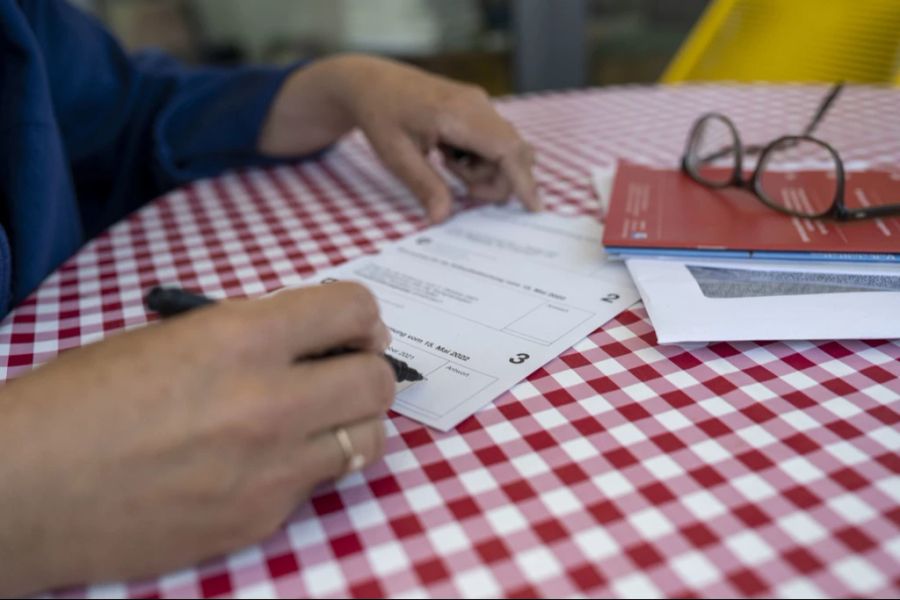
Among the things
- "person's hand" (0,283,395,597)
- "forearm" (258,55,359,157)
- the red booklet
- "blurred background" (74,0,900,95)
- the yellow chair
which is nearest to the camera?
"person's hand" (0,283,395,597)

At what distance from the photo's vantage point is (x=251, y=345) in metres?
0.39

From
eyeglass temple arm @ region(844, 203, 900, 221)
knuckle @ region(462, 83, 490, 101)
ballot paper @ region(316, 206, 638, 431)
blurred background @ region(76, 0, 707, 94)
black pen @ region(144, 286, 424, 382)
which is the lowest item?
blurred background @ region(76, 0, 707, 94)

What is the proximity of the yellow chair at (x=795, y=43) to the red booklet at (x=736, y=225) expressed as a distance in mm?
872

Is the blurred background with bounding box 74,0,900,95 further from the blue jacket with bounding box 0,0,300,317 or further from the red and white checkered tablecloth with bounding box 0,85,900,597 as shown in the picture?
the red and white checkered tablecloth with bounding box 0,85,900,597

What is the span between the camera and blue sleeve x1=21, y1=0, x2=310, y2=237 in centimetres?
96

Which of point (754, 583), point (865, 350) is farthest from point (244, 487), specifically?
point (865, 350)

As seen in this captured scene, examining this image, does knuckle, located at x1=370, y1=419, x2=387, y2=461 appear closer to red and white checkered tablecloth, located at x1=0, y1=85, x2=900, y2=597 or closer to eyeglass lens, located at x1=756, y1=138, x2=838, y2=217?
red and white checkered tablecloth, located at x1=0, y1=85, x2=900, y2=597

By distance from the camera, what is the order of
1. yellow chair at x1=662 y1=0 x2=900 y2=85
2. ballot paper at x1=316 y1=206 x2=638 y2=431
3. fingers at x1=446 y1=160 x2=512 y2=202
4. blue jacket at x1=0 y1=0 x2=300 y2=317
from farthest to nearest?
yellow chair at x1=662 y1=0 x2=900 y2=85, fingers at x1=446 y1=160 x2=512 y2=202, blue jacket at x1=0 y1=0 x2=300 y2=317, ballot paper at x1=316 y1=206 x2=638 y2=431

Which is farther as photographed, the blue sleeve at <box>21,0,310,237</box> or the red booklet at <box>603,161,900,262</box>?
the blue sleeve at <box>21,0,310,237</box>

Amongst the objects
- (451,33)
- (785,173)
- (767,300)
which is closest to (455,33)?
(451,33)

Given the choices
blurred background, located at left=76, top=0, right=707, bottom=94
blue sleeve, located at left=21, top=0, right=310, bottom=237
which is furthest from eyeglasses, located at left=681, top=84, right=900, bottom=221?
blurred background, located at left=76, top=0, right=707, bottom=94

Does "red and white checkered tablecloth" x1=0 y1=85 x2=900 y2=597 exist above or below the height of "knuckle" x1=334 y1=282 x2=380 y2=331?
below

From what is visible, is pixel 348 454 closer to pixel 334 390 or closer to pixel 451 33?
pixel 334 390

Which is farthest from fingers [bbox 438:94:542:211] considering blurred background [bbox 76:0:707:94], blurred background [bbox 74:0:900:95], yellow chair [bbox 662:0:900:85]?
blurred background [bbox 76:0:707:94]
